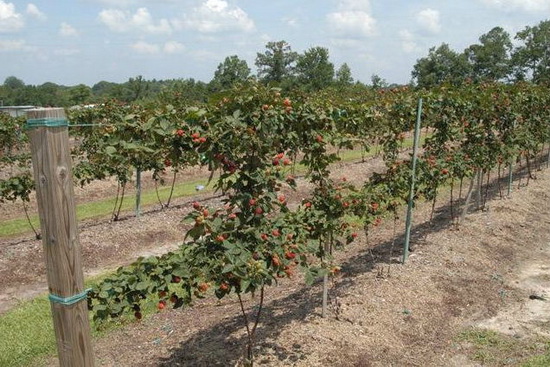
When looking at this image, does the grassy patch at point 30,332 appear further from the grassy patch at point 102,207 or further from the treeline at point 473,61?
the treeline at point 473,61

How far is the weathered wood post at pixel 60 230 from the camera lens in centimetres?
221

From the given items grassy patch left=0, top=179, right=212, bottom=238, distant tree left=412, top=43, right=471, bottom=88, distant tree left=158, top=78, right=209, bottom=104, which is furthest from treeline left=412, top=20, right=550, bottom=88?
grassy patch left=0, top=179, right=212, bottom=238

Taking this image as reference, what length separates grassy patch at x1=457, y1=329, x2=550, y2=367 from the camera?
461 centimetres

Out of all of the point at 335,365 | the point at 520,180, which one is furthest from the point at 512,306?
the point at 520,180

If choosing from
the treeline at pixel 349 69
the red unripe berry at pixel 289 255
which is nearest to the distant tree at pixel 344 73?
the treeline at pixel 349 69

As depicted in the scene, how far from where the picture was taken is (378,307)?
5434 mm

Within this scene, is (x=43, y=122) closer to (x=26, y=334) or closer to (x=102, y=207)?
(x=26, y=334)

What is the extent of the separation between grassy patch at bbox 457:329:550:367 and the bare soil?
12cm

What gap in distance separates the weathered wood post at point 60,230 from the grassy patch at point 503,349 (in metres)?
3.87

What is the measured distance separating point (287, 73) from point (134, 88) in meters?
17.9

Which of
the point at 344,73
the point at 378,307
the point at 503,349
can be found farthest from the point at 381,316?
the point at 344,73

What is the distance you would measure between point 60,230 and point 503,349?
446 centimetres

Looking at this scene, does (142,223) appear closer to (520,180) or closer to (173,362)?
(173,362)

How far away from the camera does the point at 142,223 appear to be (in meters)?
10.0
